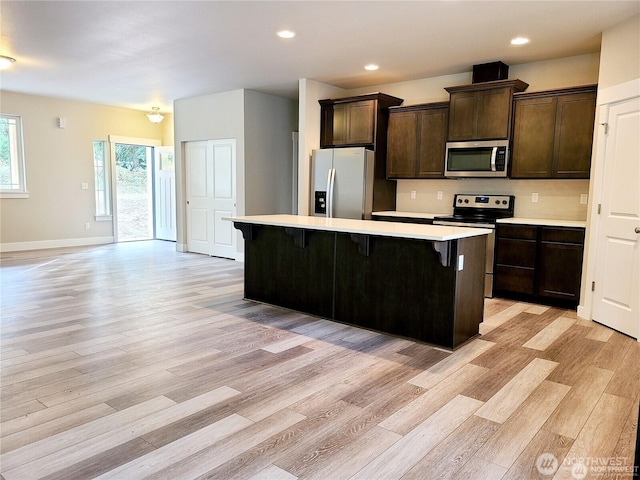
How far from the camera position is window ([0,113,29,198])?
292 inches

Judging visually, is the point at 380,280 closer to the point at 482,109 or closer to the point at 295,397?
the point at 295,397

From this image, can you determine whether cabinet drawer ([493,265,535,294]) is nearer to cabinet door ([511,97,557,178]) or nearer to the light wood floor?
the light wood floor

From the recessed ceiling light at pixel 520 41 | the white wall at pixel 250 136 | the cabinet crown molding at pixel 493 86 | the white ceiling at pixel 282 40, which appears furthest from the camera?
the white wall at pixel 250 136

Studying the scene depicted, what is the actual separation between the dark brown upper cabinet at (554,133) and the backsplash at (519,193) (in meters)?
0.30

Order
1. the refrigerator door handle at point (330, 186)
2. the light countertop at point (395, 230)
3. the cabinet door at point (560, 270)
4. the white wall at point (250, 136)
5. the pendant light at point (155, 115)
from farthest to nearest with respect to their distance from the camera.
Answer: the pendant light at point (155, 115)
the white wall at point (250, 136)
the refrigerator door handle at point (330, 186)
the cabinet door at point (560, 270)
the light countertop at point (395, 230)

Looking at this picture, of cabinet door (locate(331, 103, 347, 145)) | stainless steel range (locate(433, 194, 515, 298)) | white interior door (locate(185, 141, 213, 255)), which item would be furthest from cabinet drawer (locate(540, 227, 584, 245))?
white interior door (locate(185, 141, 213, 255))

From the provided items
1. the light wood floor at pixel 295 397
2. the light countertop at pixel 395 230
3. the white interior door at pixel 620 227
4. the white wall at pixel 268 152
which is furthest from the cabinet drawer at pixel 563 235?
the white wall at pixel 268 152

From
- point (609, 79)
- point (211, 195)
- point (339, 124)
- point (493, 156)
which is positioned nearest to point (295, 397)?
point (493, 156)

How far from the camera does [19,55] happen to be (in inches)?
205

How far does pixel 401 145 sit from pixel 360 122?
24.6 inches

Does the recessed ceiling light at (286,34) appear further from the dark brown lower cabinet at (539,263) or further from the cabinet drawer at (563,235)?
the cabinet drawer at (563,235)

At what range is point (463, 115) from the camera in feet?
17.1

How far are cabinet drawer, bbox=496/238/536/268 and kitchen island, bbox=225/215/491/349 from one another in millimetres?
1328

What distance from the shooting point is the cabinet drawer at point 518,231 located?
463 centimetres
